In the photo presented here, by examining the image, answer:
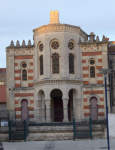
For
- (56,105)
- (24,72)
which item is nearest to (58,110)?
(56,105)

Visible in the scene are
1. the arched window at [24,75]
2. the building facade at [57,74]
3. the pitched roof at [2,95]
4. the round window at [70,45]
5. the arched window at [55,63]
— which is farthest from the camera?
the pitched roof at [2,95]

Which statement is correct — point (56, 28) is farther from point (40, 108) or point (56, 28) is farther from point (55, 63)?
point (40, 108)

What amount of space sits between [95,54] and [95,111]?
6.94 meters

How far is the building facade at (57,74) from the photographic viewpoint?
36406 mm

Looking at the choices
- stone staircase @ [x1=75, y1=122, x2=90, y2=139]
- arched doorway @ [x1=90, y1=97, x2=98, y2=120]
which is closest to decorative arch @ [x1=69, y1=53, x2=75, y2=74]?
arched doorway @ [x1=90, y1=97, x2=98, y2=120]

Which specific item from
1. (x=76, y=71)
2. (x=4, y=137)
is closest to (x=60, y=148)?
(x=4, y=137)

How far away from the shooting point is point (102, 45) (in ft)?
123

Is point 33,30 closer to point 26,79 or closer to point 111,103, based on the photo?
point 26,79

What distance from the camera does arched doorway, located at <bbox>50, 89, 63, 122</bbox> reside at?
38656 millimetres

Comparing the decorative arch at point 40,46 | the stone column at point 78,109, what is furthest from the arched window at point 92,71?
the decorative arch at point 40,46

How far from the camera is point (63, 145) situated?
27328mm

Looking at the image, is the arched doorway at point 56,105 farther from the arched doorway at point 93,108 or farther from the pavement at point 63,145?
the pavement at point 63,145

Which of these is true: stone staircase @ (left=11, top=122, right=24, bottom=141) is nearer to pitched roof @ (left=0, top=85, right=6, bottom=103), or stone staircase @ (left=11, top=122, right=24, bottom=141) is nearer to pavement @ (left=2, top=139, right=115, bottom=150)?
pavement @ (left=2, top=139, right=115, bottom=150)

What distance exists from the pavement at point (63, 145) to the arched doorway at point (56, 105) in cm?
916
